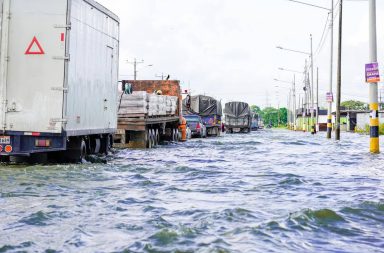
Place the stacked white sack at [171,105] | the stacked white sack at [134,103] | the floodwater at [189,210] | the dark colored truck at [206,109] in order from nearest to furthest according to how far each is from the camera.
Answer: the floodwater at [189,210] < the stacked white sack at [134,103] < the stacked white sack at [171,105] < the dark colored truck at [206,109]

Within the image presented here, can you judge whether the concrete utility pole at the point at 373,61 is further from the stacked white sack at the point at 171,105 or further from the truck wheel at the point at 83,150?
the stacked white sack at the point at 171,105

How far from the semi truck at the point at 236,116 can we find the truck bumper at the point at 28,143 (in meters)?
46.7

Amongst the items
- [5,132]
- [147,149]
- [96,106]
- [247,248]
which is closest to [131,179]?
[5,132]

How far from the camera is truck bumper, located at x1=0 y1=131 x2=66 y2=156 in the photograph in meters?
13.0

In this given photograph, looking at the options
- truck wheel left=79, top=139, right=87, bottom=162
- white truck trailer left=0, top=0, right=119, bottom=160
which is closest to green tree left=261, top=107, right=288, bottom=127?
truck wheel left=79, top=139, right=87, bottom=162

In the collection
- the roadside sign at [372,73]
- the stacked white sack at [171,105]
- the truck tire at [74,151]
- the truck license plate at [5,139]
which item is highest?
the roadside sign at [372,73]

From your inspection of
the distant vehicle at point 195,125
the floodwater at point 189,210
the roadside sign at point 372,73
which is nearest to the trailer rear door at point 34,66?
the floodwater at point 189,210

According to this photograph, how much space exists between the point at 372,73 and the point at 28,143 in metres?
11.4

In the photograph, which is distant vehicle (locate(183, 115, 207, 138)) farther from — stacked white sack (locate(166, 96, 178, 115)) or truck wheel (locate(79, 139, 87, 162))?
truck wheel (locate(79, 139, 87, 162))

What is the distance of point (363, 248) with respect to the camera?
582 centimetres

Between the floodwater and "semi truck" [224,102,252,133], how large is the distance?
45.5 metres

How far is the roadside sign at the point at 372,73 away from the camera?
19734mm

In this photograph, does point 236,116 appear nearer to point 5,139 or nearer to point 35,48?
point 35,48

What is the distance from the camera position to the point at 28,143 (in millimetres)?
13094
